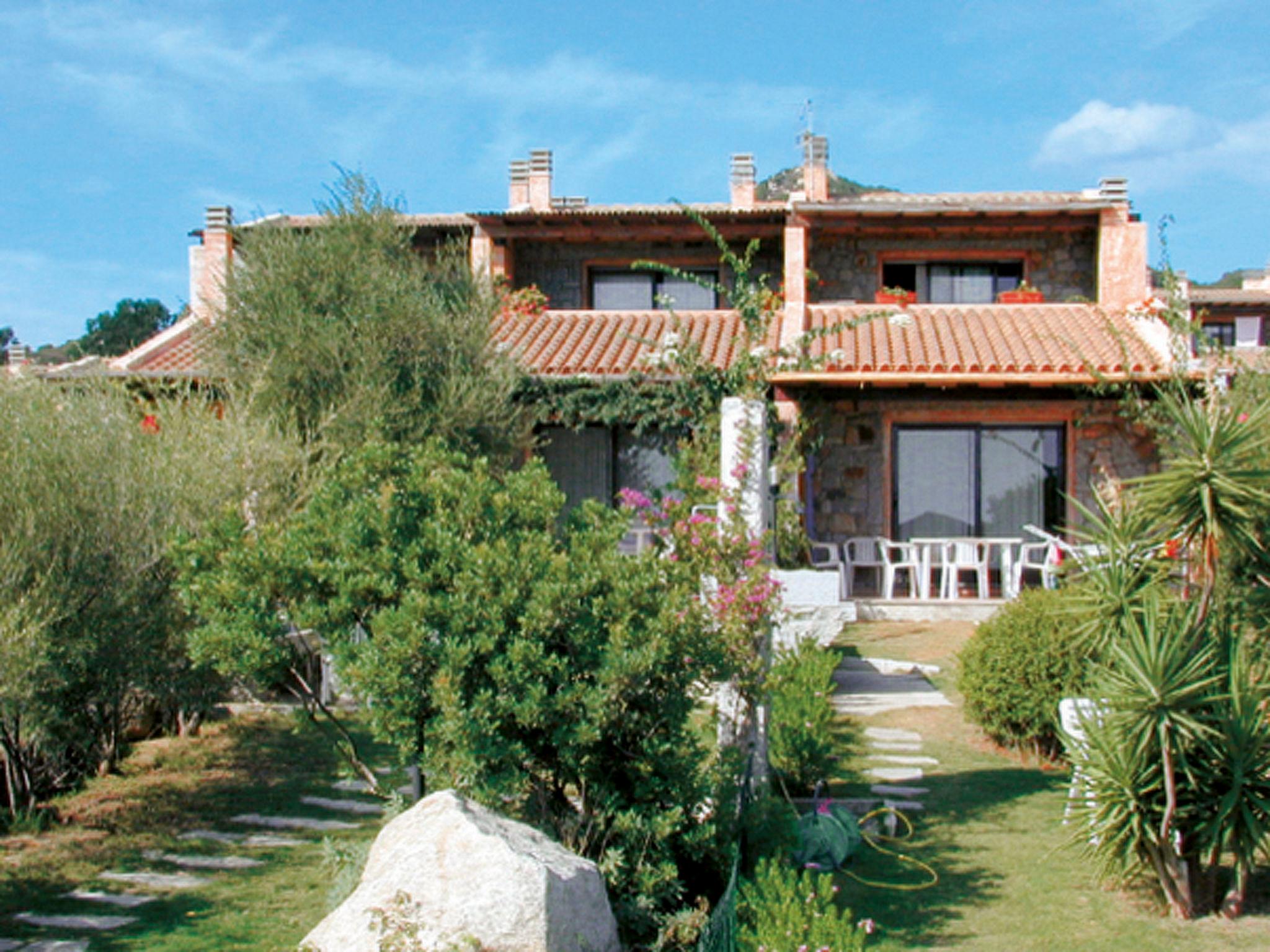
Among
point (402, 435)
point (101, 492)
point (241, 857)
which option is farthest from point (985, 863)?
point (402, 435)

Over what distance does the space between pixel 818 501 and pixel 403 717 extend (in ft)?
39.3

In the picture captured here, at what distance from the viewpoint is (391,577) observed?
5145 millimetres

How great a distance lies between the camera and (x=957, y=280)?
18.0 metres

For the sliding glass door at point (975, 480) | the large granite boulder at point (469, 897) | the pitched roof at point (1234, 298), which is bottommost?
the large granite boulder at point (469, 897)

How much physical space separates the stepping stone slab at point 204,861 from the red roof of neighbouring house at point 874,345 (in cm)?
751

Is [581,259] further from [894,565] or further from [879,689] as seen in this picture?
[879,689]

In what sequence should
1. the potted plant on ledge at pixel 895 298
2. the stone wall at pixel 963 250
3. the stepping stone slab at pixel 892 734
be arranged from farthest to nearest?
the stone wall at pixel 963 250 → the potted plant on ledge at pixel 895 298 → the stepping stone slab at pixel 892 734

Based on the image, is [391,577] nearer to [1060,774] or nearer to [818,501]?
[1060,774]

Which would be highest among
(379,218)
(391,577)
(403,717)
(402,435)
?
(379,218)

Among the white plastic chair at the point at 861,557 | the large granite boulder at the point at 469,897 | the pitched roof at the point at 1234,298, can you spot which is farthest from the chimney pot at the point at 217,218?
the pitched roof at the point at 1234,298

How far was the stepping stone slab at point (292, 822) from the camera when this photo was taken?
720 cm

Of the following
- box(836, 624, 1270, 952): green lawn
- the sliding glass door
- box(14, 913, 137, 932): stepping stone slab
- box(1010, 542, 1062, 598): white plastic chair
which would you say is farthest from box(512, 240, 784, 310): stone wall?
box(14, 913, 137, 932): stepping stone slab

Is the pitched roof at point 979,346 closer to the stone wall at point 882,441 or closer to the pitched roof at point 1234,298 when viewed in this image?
the stone wall at point 882,441

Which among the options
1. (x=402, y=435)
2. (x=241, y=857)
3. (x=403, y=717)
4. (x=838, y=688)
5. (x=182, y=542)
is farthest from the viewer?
(x=402, y=435)
